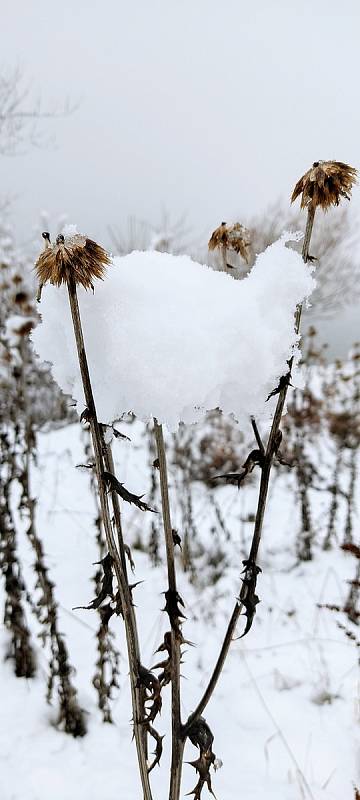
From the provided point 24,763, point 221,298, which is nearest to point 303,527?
point 24,763

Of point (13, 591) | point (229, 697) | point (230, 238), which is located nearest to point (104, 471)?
point (230, 238)

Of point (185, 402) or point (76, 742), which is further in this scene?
point (76, 742)

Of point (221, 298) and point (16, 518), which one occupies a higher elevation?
point (16, 518)

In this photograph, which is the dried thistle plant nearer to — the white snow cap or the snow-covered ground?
the white snow cap

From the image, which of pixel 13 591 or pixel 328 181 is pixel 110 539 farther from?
pixel 13 591

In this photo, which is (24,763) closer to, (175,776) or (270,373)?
(175,776)

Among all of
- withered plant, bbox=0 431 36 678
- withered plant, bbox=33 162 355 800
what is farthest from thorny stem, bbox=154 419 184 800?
withered plant, bbox=0 431 36 678
